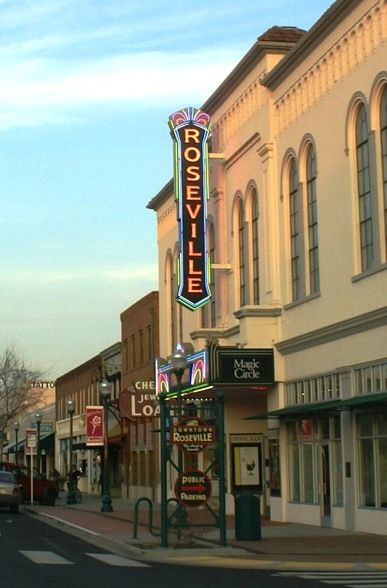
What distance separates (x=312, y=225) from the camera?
30906mm

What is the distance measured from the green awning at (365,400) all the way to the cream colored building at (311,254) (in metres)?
0.06

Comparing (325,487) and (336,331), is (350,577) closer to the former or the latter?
(336,331)

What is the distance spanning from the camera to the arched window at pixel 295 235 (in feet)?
104

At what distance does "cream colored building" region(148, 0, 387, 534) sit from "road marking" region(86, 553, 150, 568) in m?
6.55

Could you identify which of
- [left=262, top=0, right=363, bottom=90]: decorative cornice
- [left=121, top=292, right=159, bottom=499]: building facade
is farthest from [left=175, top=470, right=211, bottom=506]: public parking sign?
[left=121, top=292, right=159, bottom=499]: building facade

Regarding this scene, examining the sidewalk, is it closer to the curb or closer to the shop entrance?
the curb

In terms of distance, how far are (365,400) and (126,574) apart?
346 inches

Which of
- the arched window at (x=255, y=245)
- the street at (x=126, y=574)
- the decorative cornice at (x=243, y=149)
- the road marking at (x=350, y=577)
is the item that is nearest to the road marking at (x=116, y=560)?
the street at (x=126, y=574)

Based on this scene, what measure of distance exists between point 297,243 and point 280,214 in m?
1.43

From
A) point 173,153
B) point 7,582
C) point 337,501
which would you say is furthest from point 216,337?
point 7,582

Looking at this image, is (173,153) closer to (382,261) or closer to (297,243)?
(297,243)

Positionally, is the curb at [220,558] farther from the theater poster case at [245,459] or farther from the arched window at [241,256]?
the arched window at [241,256]

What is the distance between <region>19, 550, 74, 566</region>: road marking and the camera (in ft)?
67.9

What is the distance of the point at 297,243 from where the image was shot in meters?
32.1
